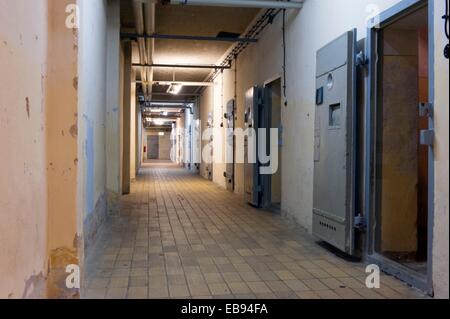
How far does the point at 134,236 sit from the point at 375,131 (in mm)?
2631

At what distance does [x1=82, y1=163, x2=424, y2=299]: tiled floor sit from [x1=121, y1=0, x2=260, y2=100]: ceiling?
9.95ft

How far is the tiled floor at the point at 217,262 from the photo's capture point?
280 centimetres

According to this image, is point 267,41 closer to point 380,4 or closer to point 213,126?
point 380,4

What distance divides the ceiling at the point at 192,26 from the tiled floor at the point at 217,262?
3.03 metres

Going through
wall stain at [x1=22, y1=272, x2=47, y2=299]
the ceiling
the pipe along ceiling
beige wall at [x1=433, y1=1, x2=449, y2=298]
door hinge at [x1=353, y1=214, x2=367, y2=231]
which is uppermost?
the ceiling

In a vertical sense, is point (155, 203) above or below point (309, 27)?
below

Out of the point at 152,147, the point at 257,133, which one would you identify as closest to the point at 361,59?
the point at 257,133

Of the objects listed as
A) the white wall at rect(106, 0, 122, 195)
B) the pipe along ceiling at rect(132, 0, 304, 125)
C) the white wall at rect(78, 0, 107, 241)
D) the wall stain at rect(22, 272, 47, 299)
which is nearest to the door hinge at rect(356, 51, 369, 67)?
the pipe along ceiling at rect(132, 0, 304, 125)

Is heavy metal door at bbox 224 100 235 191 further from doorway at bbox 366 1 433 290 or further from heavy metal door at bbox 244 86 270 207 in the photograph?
doorway at bbox 366 1 433 290

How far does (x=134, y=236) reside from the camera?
4512 millimetres

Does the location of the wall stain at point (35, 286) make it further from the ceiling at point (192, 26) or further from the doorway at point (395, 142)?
the ceiling at point (192, 26)

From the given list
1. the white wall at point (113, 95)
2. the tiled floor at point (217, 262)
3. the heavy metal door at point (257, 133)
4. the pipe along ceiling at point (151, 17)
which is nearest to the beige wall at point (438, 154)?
the tiled floor at point (217, 262)

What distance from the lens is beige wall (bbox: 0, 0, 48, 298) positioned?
5.72 feet
